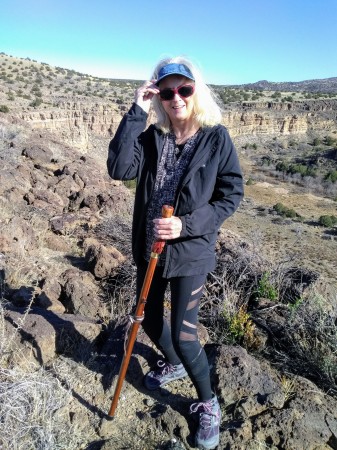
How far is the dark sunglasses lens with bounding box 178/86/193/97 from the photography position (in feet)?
5.95

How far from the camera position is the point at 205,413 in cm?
206

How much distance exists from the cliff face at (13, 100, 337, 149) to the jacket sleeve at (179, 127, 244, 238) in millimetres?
17233

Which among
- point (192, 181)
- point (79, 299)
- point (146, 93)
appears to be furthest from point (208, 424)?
point (146, 93)

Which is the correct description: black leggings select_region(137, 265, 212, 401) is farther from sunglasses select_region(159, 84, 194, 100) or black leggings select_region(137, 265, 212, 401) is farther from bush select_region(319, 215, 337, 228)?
bush select_region(319, 215, 337, 228)

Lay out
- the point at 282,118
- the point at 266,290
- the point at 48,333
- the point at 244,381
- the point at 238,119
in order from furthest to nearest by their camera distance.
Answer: the point at 282,118 → the point at 238,119 → the point at 266,290 → the point at 48,333 → the point at 244,381

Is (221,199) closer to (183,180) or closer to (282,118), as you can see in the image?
(183,180)

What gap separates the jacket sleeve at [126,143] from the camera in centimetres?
187

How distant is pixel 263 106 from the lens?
40094 mm

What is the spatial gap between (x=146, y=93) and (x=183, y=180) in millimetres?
481

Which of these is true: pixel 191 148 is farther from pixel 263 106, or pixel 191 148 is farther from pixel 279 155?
pixel 263 106

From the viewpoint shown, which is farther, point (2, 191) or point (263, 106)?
point (263, 106)

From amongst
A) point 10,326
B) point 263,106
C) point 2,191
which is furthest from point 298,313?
point 263,106

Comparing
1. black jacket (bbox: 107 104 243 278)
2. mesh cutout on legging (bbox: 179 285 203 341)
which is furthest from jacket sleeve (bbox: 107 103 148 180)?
mesh cutout on legging (bbox: 179 285 203 341)

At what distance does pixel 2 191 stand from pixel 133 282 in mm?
3943
